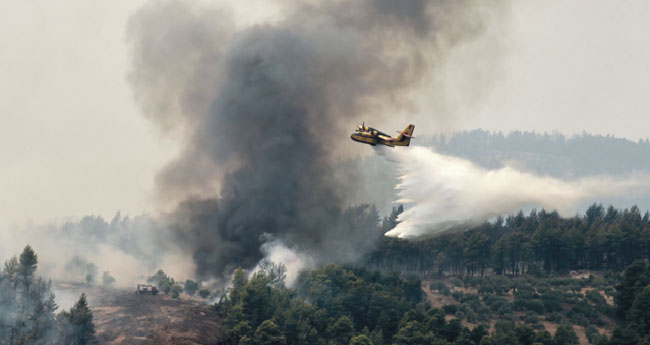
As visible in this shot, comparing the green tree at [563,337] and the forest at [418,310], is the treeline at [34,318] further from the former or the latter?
the green tree at [563,337]

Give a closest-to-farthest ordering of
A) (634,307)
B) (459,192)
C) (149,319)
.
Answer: (459,192), (149,319), (634,307)

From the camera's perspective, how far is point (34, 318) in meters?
93.1

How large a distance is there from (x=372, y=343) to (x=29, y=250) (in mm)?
54374

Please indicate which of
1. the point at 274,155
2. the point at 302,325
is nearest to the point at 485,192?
the point at 302,325

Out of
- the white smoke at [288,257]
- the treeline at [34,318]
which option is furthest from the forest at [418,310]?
the treeline at [34,318]

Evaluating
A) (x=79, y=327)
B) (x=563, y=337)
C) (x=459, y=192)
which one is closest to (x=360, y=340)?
(x=459, y=192)

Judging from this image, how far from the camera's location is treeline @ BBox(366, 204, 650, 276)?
148 metres

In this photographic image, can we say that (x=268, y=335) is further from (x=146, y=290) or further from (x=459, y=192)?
(x=146, y=290)

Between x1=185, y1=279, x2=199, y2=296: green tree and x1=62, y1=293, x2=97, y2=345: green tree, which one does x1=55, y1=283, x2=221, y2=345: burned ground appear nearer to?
x1=62, y1=293, x2=97, y2=345: green tree

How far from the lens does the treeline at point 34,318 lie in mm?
91312

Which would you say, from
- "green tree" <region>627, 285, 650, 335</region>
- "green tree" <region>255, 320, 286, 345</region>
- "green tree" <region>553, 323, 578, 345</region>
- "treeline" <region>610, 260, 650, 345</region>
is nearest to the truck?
"green tree" <region>255, 320, 286, 345</region>

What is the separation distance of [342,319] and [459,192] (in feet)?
89.5

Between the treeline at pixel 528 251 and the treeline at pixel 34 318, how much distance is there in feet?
247

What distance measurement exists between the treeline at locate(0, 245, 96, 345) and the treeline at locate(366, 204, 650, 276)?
75224mm
